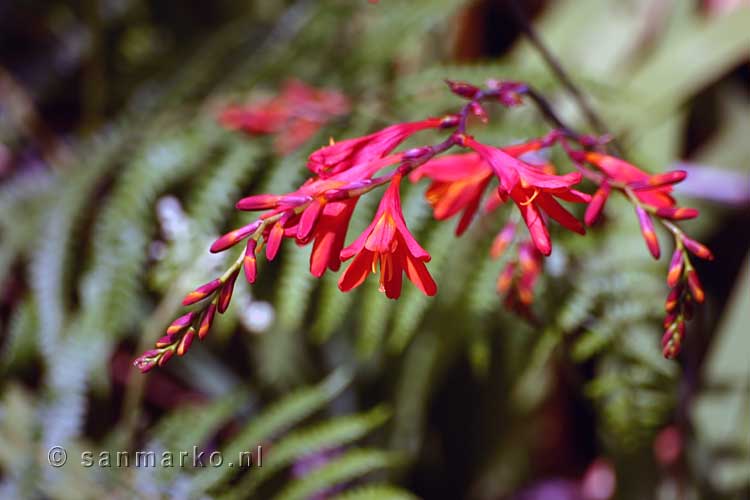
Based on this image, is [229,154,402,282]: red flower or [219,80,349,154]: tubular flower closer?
[229,154,402,282]: red flower

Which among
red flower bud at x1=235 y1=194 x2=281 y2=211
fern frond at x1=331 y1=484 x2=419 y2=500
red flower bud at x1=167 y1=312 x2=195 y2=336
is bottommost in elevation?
fern frond at x1=331 y1=484 x2=419 y2=500

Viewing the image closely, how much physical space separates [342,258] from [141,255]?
2.38 ft

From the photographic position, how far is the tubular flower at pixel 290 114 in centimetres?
115

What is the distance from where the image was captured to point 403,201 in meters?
0.97

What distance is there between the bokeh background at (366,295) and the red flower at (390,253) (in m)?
0.44

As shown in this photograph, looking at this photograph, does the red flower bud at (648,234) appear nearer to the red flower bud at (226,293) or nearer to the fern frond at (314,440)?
A: the red flower bud at (226,293)

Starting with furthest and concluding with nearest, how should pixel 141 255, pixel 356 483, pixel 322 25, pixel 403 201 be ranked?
pixel 322 25 < pixel 356 483 < pixel 141 255 < pixel 403 201

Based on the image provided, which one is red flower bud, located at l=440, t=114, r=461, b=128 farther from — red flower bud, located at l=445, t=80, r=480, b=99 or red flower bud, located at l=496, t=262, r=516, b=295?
Result: red flower bud, located at l=496, t=262, r=516, b=295

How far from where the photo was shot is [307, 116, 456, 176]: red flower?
487mm

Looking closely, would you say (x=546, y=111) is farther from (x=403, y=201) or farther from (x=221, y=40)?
(x=221, y=40)

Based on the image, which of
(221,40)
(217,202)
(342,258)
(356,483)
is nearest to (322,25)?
(221,40)

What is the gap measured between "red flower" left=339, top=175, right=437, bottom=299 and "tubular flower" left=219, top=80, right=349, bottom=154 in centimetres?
68

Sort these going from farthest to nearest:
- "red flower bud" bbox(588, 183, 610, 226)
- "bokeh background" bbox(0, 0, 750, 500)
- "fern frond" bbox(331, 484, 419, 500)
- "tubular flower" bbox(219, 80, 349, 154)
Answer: "tubular flower" bbox(219, 80, 349, 154) → "bokeh background" bbox(0, 0, 750, 500) → "fern frond" bbox(331, 484, 419, 500) → "red flower bud" bbox(588, 183, 610, 226)

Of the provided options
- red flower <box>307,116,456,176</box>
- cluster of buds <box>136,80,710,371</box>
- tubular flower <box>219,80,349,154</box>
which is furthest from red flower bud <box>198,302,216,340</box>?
tubular flower <box>219,80,349,154</box>
